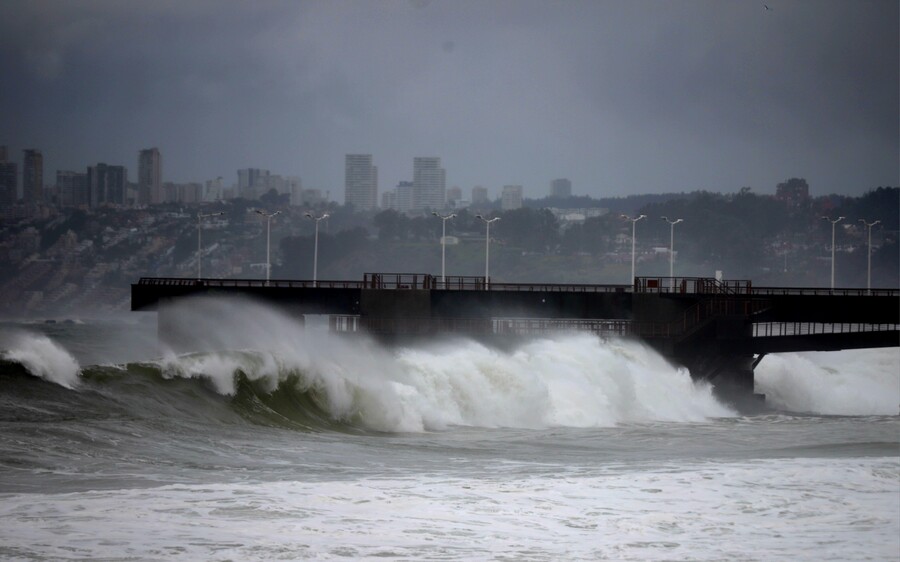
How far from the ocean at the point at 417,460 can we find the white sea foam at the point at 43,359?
0.23ft

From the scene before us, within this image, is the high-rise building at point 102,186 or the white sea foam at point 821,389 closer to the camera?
the white sea foam at point 821,389

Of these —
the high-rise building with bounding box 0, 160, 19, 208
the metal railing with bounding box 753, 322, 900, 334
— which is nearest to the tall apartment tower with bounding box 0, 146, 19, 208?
the high-rise building with bounding box 0, 160, 19, 208

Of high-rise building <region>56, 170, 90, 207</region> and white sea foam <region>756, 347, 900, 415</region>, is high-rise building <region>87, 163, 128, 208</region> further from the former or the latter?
white sea foam <region>756, 347, 900, 415</region>

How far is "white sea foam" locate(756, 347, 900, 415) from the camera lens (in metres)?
61.3

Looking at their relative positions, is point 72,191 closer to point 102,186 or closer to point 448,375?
point 102,186

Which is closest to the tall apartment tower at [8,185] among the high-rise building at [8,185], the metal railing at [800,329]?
the high-rise building at [8,185]

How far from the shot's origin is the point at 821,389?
6353 cm

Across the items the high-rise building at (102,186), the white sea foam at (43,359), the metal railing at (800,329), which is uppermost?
the high-rise building at (102,186)

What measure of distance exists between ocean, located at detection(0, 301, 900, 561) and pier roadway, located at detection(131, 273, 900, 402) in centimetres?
177

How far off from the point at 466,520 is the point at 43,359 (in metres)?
15.7

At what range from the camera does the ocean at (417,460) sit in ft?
67.6

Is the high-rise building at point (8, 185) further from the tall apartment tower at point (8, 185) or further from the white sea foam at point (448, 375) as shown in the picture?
the white sea foam at point (448, 375)

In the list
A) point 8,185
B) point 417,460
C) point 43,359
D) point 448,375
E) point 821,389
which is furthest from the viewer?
point 8,185

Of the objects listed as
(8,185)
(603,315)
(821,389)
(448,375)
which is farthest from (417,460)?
(8,185)
